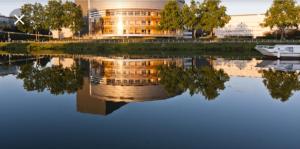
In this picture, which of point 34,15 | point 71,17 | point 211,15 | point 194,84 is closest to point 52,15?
point 71,17

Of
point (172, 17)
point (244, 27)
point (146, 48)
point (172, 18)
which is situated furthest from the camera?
point (244, 27)

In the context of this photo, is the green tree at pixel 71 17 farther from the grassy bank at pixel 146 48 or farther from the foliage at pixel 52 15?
the grassy bank at pixel 146 48

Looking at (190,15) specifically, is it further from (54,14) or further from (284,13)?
(54,14)

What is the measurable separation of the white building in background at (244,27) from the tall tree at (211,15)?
41.0 m

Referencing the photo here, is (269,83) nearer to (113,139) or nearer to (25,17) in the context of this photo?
(113,139)

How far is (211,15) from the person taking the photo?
90.2 m

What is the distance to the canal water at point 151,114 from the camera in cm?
1174

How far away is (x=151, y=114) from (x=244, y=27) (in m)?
124

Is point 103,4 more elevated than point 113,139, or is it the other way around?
point 103,4

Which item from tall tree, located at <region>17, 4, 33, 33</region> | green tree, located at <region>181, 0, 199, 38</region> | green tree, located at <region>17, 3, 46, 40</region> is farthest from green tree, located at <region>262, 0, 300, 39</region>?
tall tree, located at <region>17, 4, 33, 33</region>

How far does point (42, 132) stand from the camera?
12.8m

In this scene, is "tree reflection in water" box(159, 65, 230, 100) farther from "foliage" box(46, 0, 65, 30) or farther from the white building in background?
the white building in background

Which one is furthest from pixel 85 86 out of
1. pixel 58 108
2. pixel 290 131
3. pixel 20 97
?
pixel 290 131

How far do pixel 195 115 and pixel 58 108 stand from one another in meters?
6.79
